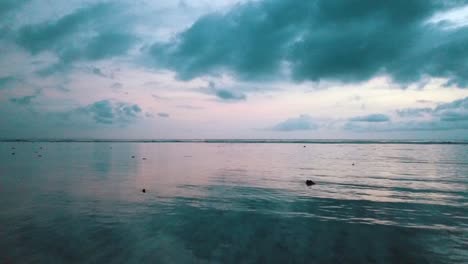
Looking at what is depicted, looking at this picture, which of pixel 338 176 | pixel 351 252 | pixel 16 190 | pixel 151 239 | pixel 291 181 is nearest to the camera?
pixel 351 252

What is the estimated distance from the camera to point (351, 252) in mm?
11852

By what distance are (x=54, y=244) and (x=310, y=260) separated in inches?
425

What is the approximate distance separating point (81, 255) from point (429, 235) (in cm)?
1575

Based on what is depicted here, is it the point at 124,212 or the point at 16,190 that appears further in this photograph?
the point at 16,190

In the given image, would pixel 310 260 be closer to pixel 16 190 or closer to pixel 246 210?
pixel 246 210

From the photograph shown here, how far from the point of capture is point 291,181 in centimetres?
2970

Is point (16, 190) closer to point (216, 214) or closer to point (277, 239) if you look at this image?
point (216, 214)

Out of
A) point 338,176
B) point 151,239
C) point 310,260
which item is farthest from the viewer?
point 338,176

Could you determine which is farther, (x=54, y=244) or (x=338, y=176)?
(x=338, y=176)

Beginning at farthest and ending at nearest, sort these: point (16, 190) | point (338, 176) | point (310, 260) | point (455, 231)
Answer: point (338, 176) → point (16, 190) → point (455, 231) → point (310, 260)

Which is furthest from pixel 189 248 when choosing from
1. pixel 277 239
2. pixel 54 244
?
pixel 54 244

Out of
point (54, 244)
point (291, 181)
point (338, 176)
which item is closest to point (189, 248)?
point (54, 244)

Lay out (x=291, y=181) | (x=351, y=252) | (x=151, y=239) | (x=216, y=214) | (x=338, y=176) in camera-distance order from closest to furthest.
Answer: (x=351, y=252), (x=151, y=239), (x=216, y=214), (x=291, y=181), (x=338, y=176)

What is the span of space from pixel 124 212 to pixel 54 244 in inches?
207
